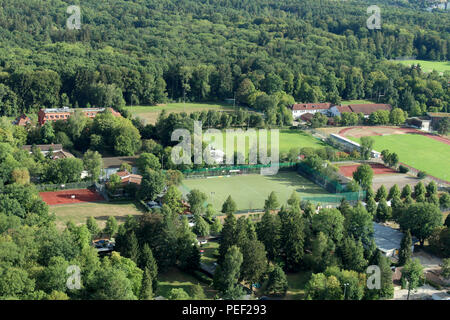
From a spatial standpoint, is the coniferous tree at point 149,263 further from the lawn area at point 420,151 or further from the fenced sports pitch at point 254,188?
the lawn area at point 420,151

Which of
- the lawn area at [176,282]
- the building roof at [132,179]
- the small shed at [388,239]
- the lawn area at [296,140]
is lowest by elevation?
the lawn area at [176,282]

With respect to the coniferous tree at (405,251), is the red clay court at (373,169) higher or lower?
higher

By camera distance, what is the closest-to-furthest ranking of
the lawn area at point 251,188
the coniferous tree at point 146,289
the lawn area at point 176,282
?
the coniferous tree at point 146,289
the lawn area at point 176,282
the lawn area at point 251,188

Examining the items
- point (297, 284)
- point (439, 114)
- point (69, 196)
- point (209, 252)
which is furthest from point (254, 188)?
point (439, 114)

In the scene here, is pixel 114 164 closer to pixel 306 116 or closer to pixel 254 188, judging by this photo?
pixel 254 188

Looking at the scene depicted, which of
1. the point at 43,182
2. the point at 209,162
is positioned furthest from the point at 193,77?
the point at 43,182

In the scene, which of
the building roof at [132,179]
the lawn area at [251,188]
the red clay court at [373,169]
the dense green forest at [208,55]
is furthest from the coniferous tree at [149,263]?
the dense green forest at [208,55]

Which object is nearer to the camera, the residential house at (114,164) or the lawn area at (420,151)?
the residential house at (114,164)
